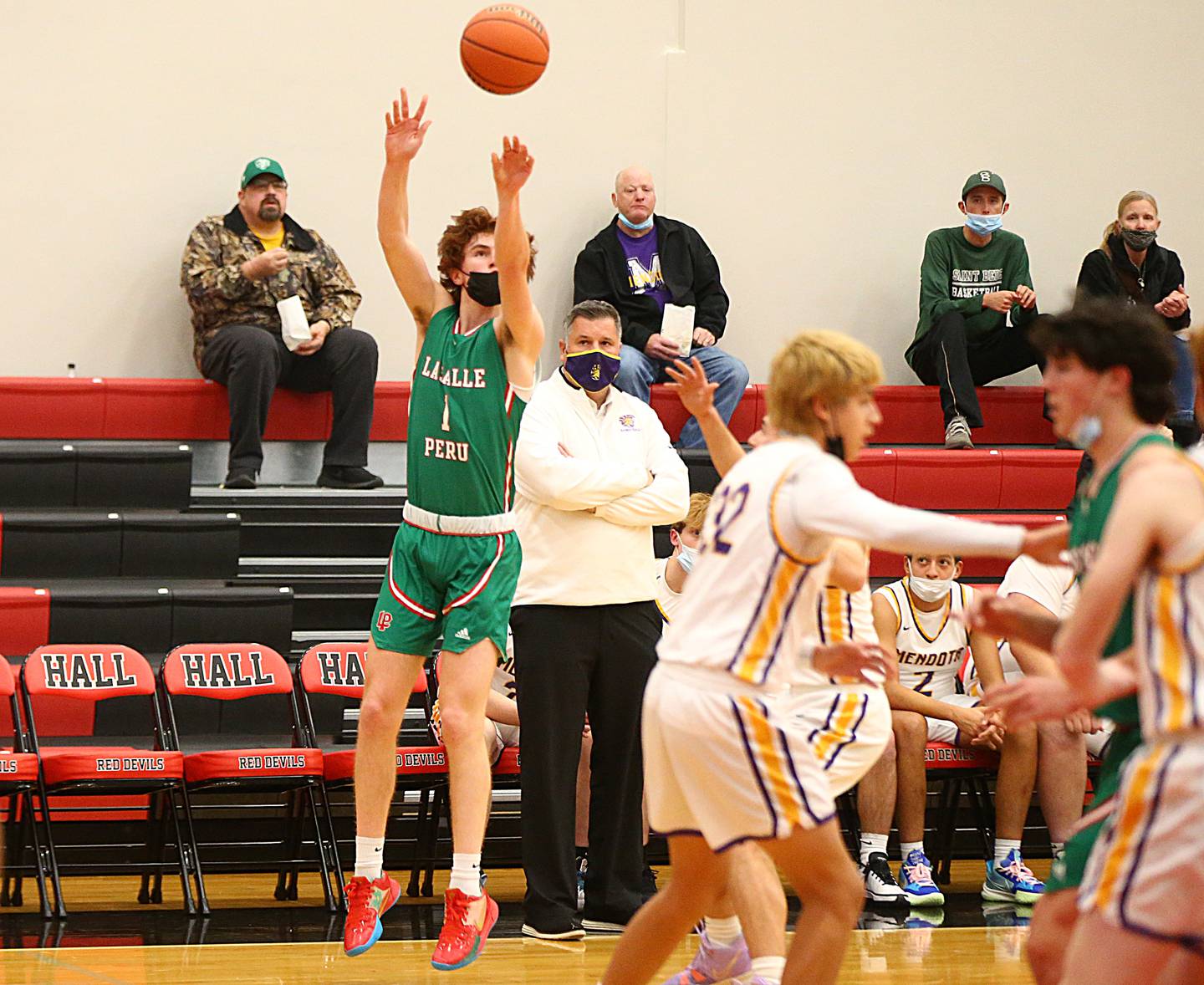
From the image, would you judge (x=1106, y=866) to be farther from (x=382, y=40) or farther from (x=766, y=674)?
(x=382, y=40)

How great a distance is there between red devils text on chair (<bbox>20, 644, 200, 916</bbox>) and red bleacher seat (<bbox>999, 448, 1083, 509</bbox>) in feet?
16.9

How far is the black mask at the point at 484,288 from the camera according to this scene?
16.1 ft

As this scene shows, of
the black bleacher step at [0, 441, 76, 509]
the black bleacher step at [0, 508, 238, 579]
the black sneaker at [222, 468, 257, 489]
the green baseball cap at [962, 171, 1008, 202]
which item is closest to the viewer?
the black bleacher step at [0, 508, 238, 579]

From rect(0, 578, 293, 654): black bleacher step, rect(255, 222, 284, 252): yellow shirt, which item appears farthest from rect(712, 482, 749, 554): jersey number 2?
rect(255, 222, 284, 252): yellow shirt

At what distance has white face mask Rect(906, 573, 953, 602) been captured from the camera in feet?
22.1

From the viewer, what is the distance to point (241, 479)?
8594 millimetres

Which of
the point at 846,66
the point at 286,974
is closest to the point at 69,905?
the point at 286,974

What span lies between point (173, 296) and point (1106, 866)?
8.35 meters

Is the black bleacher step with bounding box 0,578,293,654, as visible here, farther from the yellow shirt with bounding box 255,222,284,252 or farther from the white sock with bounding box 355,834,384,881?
the white sock with bounding box 355,834,384,881

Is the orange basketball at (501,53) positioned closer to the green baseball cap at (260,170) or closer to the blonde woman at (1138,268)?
the green baseball cap at (260,170)

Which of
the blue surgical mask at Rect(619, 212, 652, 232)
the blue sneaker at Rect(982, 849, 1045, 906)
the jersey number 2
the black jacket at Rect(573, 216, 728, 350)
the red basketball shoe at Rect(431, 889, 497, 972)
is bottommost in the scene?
the blue sneaker at Rect(982, 849, 1045, 906)

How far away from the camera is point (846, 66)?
425 inches

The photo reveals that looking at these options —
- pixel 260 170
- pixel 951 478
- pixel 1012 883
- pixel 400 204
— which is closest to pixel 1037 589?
pixel 1012 883

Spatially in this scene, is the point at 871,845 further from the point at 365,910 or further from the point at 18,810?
the point at 18,810
